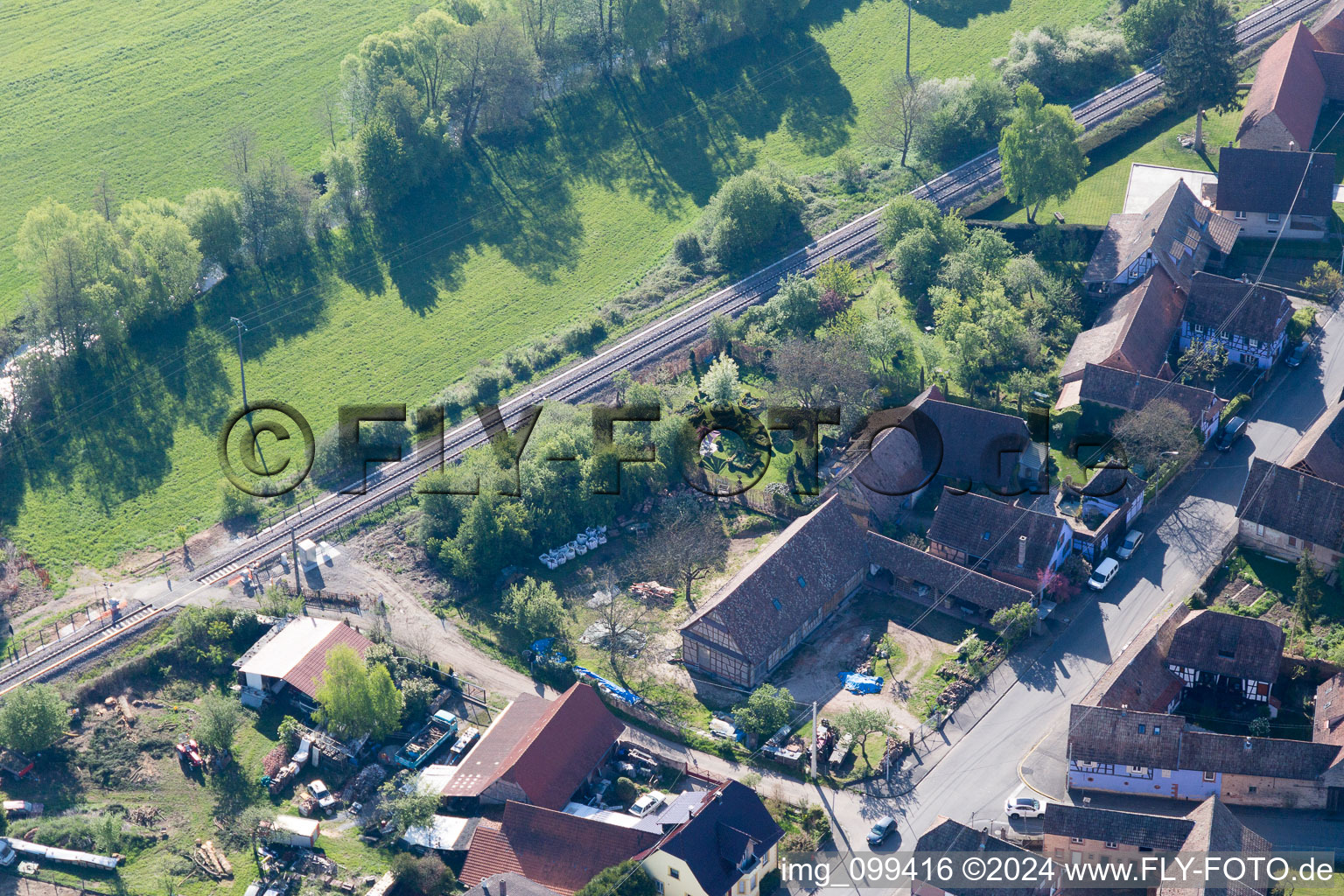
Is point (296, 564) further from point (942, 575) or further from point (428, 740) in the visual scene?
point (942, 575)

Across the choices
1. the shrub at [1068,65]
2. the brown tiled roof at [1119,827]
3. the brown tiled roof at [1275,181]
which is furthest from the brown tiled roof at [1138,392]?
the shrub at [1068,65]

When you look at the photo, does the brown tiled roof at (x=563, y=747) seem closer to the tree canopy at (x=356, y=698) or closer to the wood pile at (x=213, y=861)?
the tree canopy at (x=356, y=698)

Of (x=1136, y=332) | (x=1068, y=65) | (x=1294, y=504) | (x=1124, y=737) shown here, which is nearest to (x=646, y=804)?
(x=1124, y=737)

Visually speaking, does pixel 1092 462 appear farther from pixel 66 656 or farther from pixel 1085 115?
pixel 66 656

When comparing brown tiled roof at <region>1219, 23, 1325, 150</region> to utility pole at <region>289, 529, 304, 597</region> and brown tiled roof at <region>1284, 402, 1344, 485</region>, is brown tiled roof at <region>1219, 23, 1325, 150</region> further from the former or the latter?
utility pole at <region>289, 529, 304, 597</region>

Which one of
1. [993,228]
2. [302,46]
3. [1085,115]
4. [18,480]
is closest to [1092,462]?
[993,228]

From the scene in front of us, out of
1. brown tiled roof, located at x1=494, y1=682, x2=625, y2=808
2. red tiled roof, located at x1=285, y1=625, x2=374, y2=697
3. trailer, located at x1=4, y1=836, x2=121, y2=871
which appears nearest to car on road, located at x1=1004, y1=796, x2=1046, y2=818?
brown tiled roof, located at x1=494, y1=682, x2=625, y2=808
